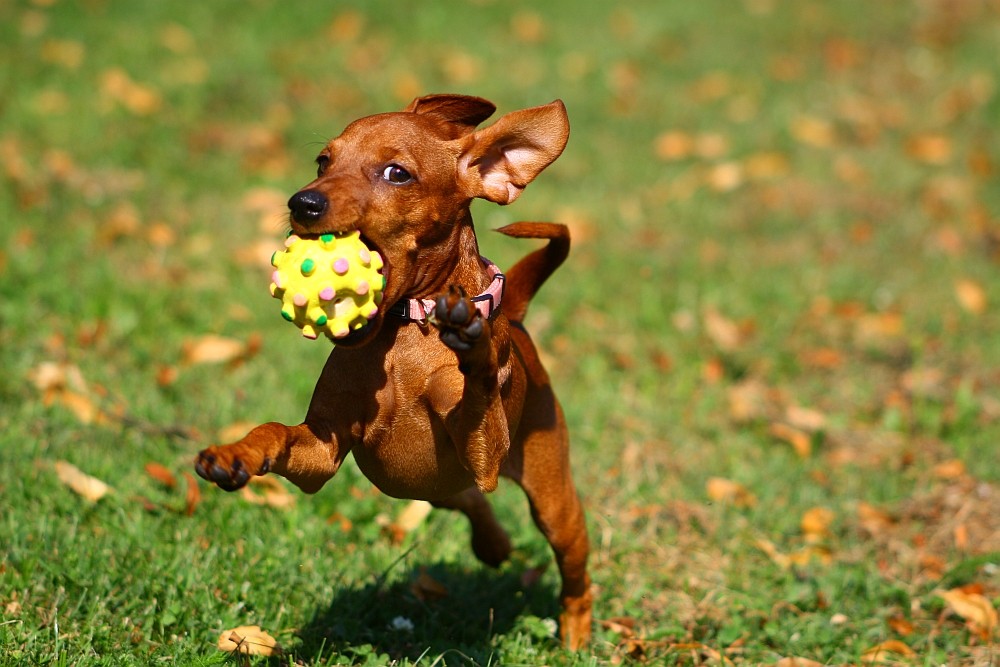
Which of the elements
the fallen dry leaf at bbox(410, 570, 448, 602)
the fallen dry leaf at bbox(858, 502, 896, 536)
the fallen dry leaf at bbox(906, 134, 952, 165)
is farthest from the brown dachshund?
the fallen dry leaf at bbox(906, 134, 952, 165)

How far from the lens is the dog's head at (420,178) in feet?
8.95

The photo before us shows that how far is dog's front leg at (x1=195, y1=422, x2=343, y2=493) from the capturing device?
2521 mm

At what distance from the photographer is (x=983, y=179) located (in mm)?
8703

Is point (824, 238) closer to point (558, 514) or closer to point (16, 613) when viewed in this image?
point (558, 514)

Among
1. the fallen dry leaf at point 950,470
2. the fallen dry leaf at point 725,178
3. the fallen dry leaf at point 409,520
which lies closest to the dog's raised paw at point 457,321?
the fallen dry leaf at point 409,520

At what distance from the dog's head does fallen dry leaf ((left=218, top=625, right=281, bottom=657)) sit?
1.04 metres

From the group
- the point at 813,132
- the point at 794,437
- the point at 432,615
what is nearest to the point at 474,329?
the point at 432,615

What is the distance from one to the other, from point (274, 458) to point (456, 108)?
1092 mm

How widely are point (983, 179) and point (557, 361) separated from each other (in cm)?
447

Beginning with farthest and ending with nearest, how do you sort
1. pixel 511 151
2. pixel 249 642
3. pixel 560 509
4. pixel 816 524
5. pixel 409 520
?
pixel 816 524, pixel 409 520, pixel 560 509, pixel 249 642, pixel 511 151

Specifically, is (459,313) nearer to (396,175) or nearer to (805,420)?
(396,175)

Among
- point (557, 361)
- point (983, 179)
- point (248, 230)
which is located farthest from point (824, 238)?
point (248, 230)

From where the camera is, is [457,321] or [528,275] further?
[528,275]

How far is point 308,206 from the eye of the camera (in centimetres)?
264
